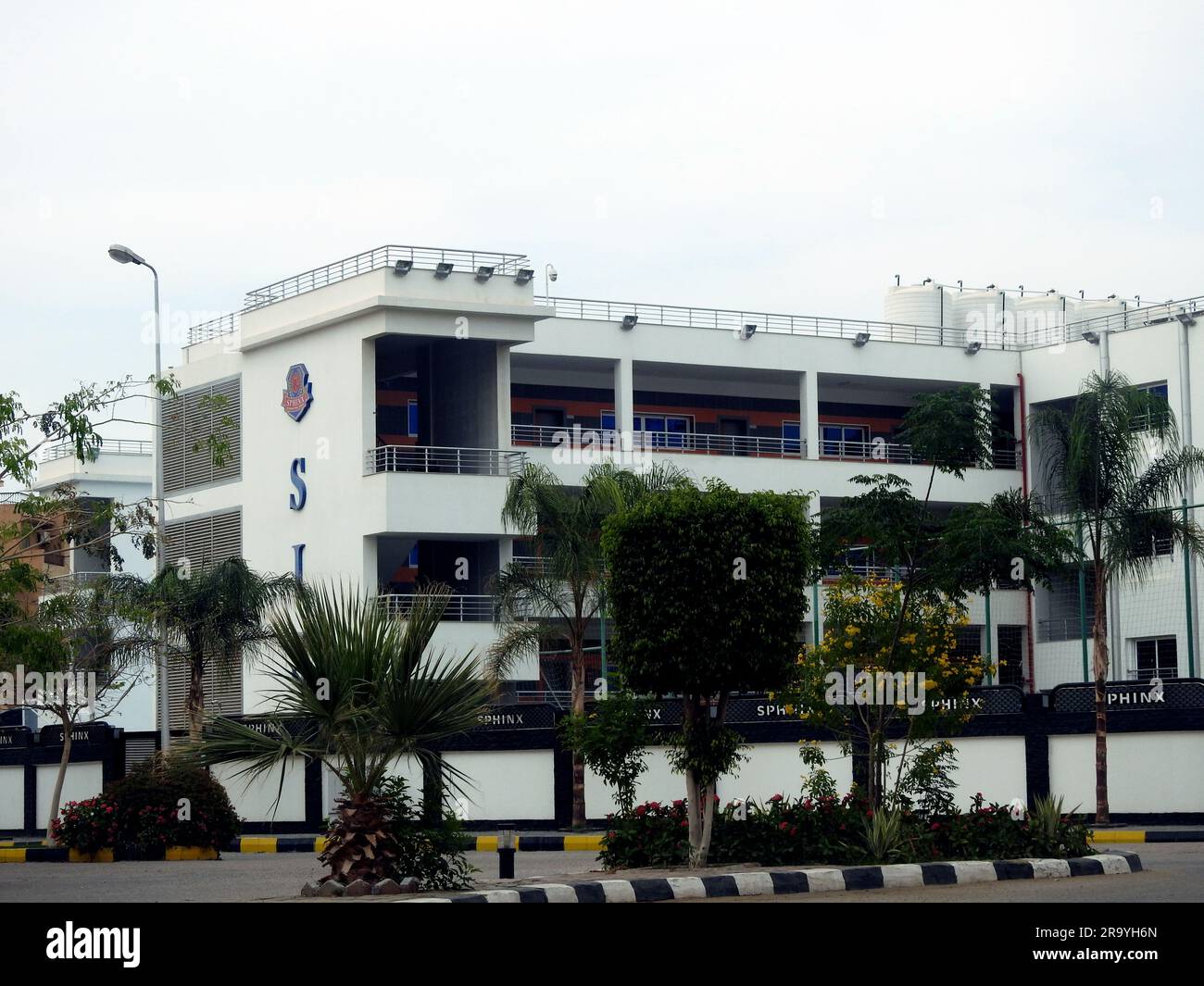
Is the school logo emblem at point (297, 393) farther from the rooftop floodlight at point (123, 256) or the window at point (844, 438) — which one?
the window at point (844, 438)

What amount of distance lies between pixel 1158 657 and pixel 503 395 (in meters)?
17.0

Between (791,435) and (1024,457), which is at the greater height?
(791,435)

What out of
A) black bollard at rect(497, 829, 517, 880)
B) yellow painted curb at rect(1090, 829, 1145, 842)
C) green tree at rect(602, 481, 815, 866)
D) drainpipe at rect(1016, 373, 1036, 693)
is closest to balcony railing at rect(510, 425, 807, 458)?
drainpipe at rect(1016, 373, 1036, 693)

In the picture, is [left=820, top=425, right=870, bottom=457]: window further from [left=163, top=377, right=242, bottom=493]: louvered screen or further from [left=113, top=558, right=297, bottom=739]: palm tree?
[left=113, top=558, right=297, bottom=739]: palm tree

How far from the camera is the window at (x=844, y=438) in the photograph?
53.3 meters

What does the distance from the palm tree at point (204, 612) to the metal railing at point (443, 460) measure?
638cm

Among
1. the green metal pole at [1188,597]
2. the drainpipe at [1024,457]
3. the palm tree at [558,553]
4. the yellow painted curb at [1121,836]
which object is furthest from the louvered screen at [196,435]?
the yellow painted curb at [1121,836]

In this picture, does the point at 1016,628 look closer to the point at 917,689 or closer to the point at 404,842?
the point at 917,689

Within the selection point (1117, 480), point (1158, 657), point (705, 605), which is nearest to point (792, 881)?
point (705, 605)

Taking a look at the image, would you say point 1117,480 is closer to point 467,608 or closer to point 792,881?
point 792,881

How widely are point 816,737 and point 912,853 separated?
1221 cm

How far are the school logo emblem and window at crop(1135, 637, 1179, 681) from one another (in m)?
21.0

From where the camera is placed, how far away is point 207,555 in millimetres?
48125
